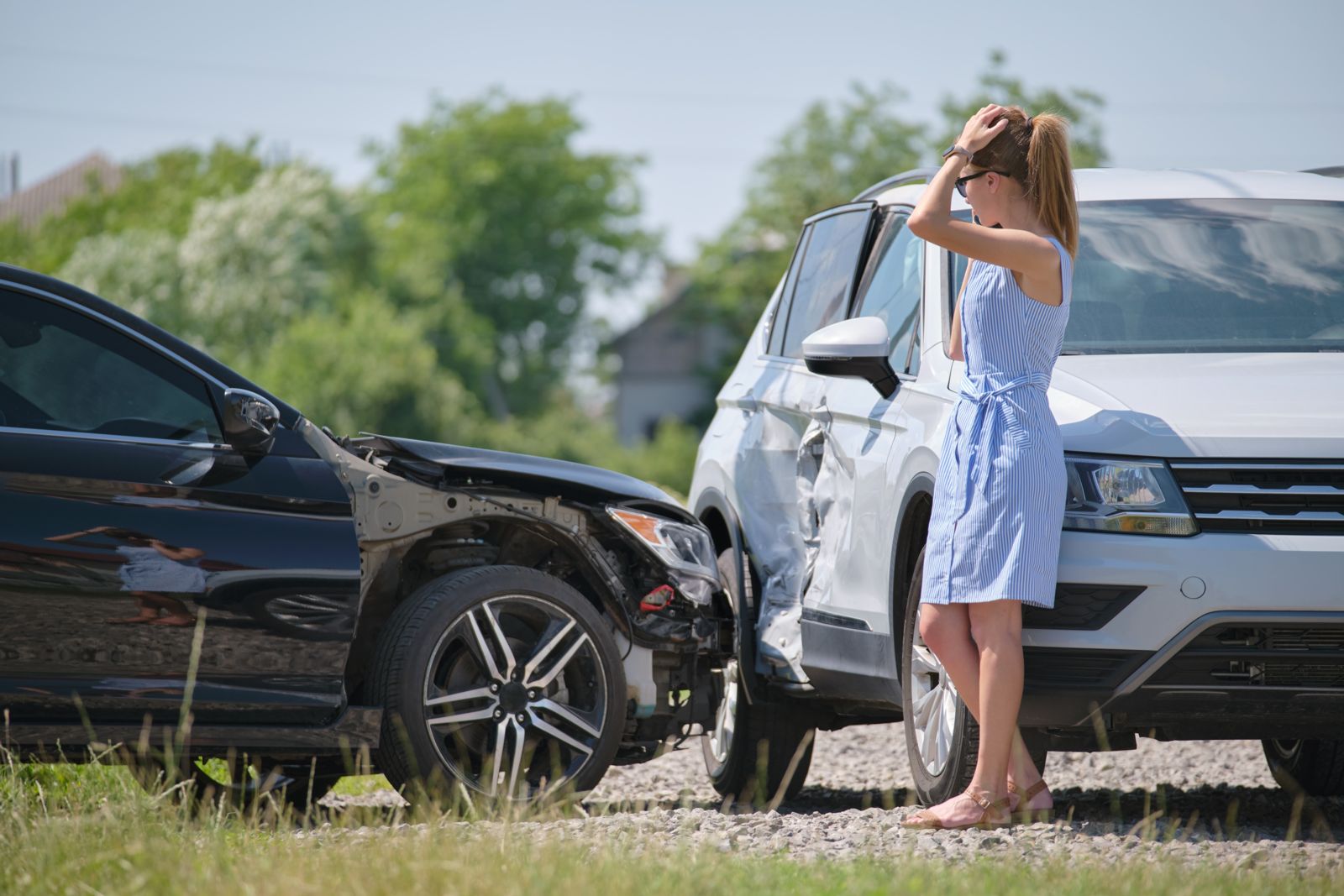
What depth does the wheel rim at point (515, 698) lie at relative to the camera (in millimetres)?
5188

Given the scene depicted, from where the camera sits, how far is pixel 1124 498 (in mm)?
4328

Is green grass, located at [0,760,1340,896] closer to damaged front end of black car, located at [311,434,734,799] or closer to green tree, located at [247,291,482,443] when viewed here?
damaged front end of black car, located at [311,434,734,799]

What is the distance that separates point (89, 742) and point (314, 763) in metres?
0.77

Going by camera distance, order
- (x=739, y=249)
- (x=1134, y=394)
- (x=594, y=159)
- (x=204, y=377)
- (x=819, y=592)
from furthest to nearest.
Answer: (x=594, y=159), (x=739, y=249), (x=819, y=592), (x=204, y=377), (x=1134, y=394)

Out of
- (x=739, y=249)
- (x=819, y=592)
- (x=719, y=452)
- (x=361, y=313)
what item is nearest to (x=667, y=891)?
(x=819, y=592)

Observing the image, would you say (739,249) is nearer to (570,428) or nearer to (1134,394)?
(570,428)

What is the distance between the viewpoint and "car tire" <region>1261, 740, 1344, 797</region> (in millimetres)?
6031

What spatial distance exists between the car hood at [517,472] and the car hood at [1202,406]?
1634mm

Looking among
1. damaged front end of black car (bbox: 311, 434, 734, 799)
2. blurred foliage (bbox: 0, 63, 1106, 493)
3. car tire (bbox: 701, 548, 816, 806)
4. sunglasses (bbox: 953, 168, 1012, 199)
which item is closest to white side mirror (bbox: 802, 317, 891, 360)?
sunglasses (bbox: 953, 168, 1012, 199)

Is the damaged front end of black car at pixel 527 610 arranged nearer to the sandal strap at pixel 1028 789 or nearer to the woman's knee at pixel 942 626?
the woman's knee at pixel 942 626

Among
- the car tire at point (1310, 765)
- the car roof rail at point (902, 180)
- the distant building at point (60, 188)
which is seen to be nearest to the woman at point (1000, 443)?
the car roof rail at point (902, 180)

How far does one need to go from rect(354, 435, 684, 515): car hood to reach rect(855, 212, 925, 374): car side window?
38.8 inches

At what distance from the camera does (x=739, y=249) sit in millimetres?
68375

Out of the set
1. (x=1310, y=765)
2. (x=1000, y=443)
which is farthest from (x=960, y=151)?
(x=1310, y=765)
